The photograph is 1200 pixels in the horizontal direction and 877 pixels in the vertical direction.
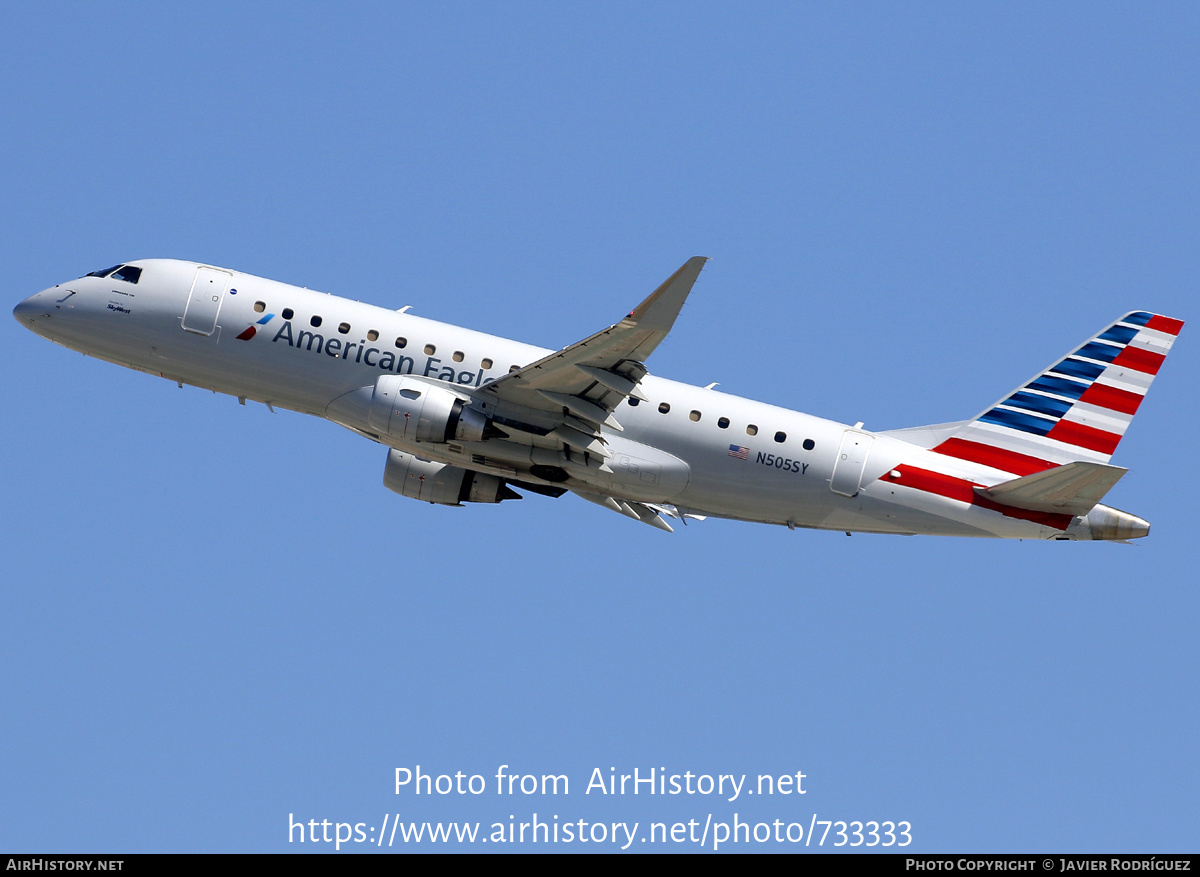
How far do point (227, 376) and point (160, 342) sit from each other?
2195 mm

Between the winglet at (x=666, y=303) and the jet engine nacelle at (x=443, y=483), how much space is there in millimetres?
9412

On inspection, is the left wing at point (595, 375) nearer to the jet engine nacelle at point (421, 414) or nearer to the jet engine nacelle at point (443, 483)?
the jet engine nacelle at point (421, 414)

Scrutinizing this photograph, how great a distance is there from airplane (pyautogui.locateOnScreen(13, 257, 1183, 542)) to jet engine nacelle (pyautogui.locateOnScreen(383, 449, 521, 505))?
1271mm

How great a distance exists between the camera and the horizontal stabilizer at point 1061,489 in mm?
34938

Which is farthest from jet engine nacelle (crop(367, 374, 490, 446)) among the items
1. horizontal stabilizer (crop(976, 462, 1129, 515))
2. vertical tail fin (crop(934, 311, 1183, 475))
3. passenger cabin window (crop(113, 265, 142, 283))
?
horizontal stabilizer (crop(976, 462, 1129, 515))

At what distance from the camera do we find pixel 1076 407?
131 feet

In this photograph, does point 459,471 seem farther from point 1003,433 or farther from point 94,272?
point 1003,433

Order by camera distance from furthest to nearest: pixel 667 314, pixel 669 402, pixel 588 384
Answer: pixel 669 402, pixel 588 384, pixel 667 314

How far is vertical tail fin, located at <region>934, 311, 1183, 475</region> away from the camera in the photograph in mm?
39188

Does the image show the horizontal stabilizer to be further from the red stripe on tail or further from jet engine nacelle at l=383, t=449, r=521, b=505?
jet engine nacelle at l=383, t=449, r=521, b=505
